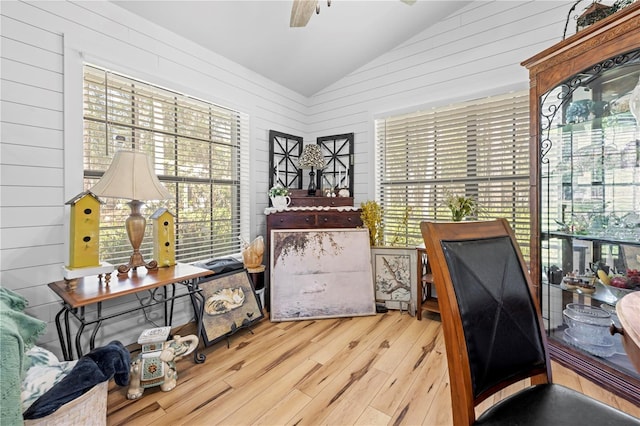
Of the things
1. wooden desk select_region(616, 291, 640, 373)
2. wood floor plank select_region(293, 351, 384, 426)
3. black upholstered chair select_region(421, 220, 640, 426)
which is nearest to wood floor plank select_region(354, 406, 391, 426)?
wood floor plank select_region(293, 351, 384, 426)

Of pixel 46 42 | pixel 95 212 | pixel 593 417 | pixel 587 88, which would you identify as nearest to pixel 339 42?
pixel 587 88

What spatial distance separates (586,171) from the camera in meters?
1.88

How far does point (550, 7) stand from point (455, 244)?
283 centimetres

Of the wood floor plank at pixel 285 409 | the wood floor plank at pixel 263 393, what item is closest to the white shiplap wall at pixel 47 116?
the wood floor plank at pixel 263 393

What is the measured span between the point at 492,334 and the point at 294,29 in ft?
9.57

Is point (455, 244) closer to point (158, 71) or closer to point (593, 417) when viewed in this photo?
point (593, 417)

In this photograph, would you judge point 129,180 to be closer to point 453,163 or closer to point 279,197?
point 279,197

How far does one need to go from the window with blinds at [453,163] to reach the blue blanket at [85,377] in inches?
107

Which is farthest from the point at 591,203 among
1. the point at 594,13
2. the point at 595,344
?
the point at 594,13

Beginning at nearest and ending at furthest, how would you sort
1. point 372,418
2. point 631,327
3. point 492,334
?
point 631,327, point 492,334, point 372,418

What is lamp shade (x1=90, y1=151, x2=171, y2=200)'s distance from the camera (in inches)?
67.7

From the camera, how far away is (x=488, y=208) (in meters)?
2.77

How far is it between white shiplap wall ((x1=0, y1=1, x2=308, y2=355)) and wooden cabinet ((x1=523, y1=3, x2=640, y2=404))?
121 inches

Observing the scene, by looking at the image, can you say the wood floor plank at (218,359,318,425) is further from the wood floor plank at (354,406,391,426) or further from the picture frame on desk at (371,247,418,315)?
the picture frame on desk at (371,247,418,315)
